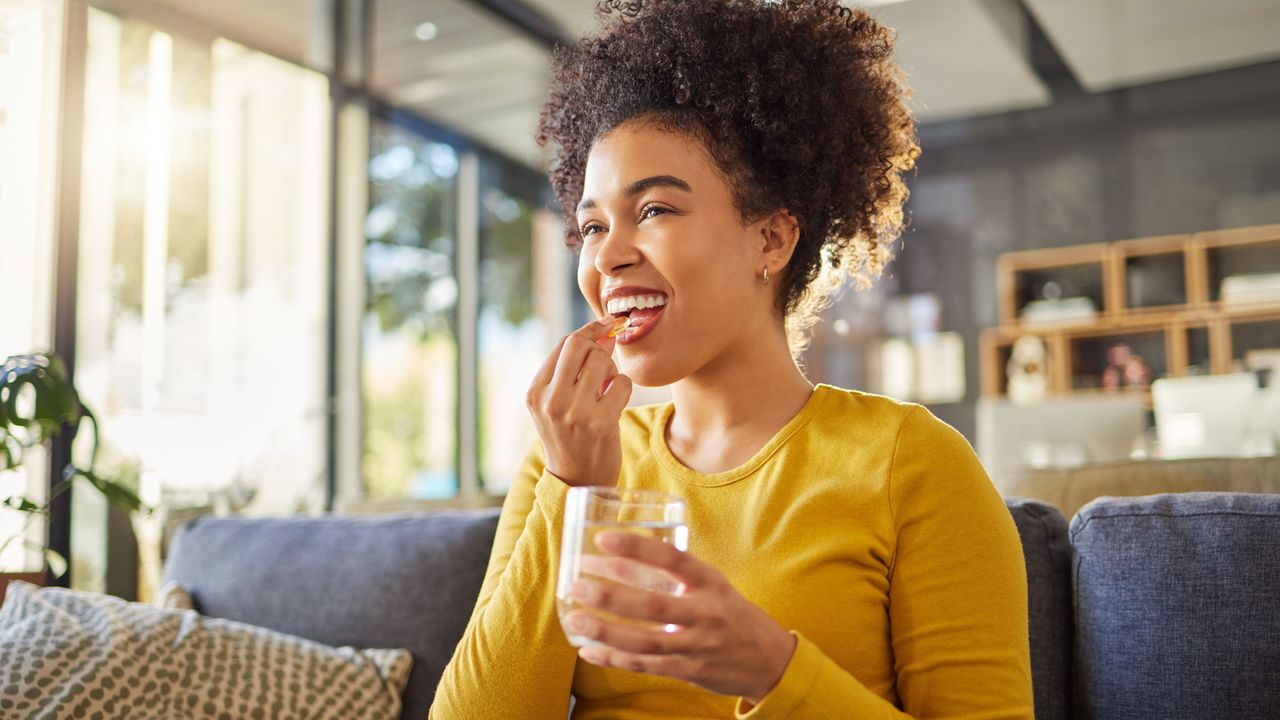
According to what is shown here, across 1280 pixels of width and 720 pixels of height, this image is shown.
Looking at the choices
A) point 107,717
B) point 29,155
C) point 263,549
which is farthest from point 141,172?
point 107,717

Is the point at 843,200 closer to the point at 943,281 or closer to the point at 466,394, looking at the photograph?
the point at 466,394

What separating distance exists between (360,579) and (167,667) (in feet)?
1.14

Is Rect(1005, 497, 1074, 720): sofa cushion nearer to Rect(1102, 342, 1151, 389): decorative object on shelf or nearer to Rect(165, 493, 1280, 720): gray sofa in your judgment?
Rect(165, 493, 1280, 720): gray sofa

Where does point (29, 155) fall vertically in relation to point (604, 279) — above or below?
above

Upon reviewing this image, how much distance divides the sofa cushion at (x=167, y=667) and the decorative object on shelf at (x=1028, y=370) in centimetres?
499

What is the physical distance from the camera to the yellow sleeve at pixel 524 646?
113 cm

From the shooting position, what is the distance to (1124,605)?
1.37 meters

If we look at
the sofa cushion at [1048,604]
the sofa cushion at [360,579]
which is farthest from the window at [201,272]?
the sofa cushion at [1048,604]

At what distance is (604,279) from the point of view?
1238 mm

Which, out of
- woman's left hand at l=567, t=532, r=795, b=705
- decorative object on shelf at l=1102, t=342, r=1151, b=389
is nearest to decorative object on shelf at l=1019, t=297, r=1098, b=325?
decorative object on shelf at l=1102, t=342, r=1151, b=389

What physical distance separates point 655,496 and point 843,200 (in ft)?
2.56

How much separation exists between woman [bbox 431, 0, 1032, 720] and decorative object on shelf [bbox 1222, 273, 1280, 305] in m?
4.71

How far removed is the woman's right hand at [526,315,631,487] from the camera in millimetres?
1083

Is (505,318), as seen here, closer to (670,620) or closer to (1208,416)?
(1208,416)
